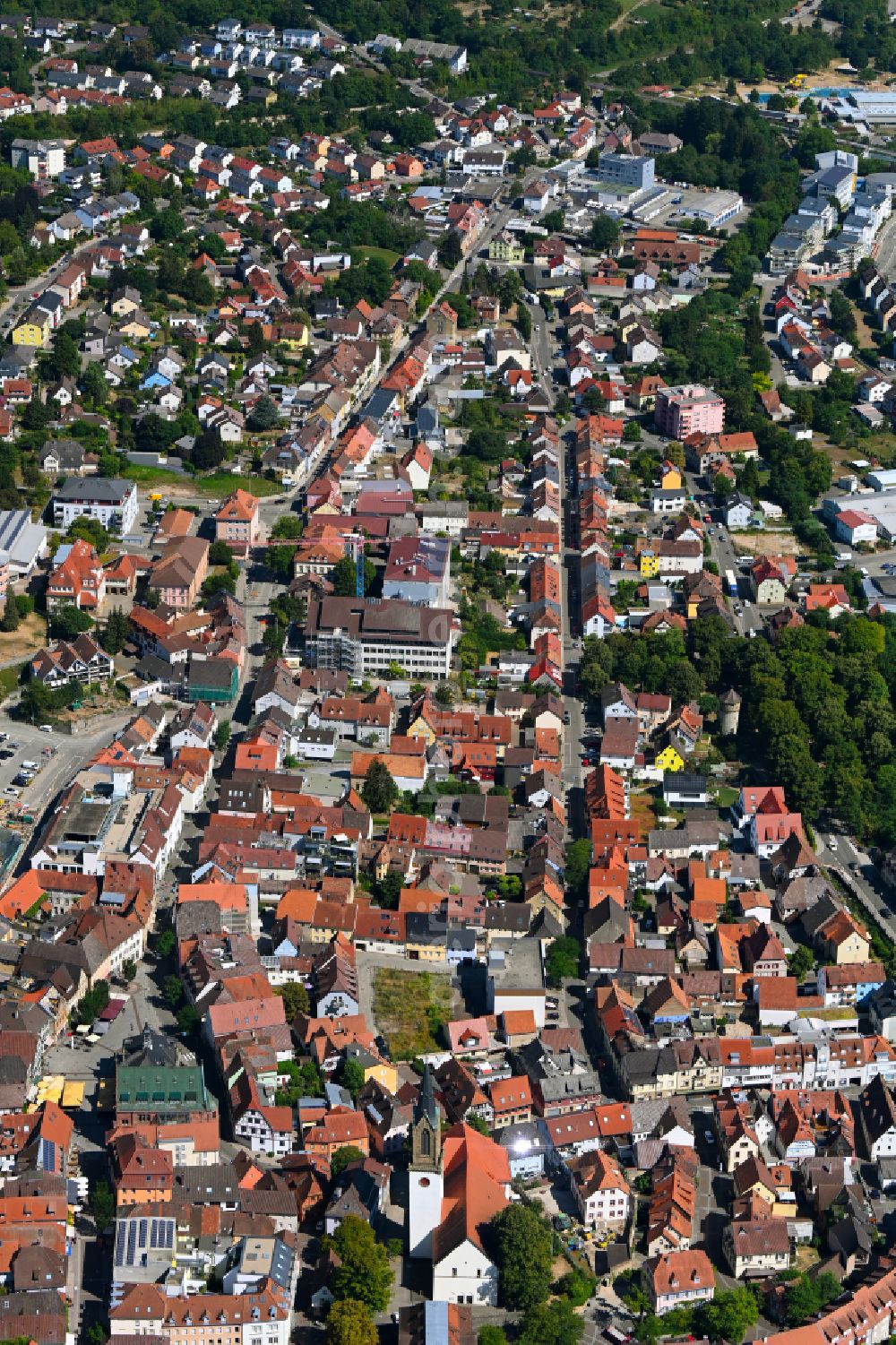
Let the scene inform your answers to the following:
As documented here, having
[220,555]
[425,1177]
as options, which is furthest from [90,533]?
[425,1177]

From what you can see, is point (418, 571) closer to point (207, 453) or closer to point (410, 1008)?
point (207, 453)

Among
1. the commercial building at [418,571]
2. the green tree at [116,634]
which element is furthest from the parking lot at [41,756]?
the commercial building at [418,571]

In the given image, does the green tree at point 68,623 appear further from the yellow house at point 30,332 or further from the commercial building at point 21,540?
the yellow house at point 30,332

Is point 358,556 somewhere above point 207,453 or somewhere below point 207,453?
above

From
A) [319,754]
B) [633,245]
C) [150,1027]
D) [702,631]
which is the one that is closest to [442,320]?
[633,245]

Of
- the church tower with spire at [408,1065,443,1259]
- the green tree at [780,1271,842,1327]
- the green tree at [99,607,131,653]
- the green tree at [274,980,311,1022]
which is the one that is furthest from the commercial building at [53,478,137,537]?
the green tree at [780,1271,842,1327]

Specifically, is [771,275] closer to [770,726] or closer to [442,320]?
[442,320]
